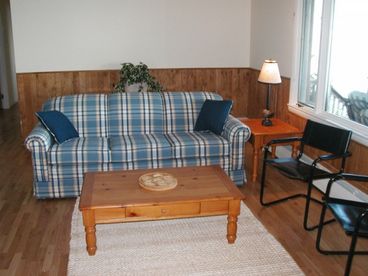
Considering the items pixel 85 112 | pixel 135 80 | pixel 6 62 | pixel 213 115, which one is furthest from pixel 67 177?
pixel 6 62

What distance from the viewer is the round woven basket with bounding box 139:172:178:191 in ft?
8.79

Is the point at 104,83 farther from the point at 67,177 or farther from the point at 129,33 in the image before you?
the point at 67,177

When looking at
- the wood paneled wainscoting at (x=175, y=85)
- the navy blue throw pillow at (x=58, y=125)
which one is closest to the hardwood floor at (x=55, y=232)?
the navy blue throw pillow at (x=58, y=125)

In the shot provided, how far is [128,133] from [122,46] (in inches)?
74.3

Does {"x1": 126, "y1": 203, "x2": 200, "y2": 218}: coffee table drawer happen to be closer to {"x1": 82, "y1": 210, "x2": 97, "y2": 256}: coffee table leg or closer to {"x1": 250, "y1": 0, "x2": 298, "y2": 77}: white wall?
{"x1": 82, "y1": 210, "x2": 97, "y2": 256}: coffee table leg

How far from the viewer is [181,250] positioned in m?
2.70

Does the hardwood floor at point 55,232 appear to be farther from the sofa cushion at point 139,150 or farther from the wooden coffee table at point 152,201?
the sofa cushion at point 139,150

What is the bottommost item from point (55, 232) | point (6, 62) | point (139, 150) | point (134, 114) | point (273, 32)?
point (55, 232)

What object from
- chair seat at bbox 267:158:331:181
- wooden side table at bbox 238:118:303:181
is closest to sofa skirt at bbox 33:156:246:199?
wooden side table at bbox 238:118:303:181

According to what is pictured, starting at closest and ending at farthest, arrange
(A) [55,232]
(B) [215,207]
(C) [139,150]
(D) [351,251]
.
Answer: (D) [351,251] → (B) [215,207] → (A) [55,232] → (C) [139,150]

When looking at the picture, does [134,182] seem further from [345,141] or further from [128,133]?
[345,141]

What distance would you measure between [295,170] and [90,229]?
1.64m

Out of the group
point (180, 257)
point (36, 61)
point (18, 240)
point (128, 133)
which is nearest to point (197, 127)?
point (128, 133)

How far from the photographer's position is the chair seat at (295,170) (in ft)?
9.89
